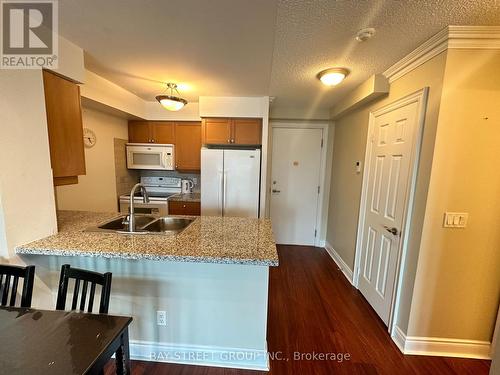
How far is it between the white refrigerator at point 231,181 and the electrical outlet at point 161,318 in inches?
64.6

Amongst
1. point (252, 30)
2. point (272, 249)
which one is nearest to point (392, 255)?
point (272, 249)

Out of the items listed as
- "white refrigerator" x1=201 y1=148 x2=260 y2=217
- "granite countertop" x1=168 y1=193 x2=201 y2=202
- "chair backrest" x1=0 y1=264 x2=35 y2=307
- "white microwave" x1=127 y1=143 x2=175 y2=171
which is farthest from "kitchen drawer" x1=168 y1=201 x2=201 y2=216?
"chair backrest" x1=0 y1=264 x2=35 y2=307

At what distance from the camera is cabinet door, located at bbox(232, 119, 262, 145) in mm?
3129

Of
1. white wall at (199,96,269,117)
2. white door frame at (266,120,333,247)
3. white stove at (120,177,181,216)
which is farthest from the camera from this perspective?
white door frame at (266,120,333,247)

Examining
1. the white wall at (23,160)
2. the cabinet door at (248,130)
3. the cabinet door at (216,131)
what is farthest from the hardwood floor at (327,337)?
the cabinet door at (216,131)

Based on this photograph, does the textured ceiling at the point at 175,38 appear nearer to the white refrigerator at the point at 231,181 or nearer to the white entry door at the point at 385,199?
the white refrigerator at the point at 231,181

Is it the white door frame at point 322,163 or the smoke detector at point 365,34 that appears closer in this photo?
the smoke detector at point 365,34

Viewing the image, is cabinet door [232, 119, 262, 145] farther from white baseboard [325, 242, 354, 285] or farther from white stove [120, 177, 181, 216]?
white baseboard [325, 242, 354, 285]

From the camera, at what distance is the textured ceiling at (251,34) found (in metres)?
1.24

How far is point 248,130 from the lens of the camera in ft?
10.3

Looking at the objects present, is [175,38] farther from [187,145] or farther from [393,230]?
[393,230]

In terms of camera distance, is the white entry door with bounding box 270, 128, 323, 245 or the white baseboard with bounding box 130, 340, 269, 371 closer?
the white baseboard with bounding box 130, 340, 269, 371

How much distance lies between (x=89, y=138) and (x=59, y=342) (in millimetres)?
2639

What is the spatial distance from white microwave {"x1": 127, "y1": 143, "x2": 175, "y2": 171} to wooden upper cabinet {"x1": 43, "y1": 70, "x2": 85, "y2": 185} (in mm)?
1629
